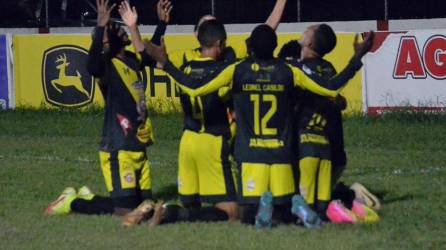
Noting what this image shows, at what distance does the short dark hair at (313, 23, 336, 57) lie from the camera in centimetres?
1117

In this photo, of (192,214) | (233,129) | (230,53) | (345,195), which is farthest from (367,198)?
(230,53)

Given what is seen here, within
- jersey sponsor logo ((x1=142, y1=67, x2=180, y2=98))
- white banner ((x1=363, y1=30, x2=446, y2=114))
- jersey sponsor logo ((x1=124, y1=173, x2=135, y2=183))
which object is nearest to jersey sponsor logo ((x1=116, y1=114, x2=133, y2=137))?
jersey sponsor logo ((x1=124, y1=173, x2=135, y2=183))

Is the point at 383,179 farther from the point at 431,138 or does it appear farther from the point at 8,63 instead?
the point at 8,63

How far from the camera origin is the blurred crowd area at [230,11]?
88.6ft

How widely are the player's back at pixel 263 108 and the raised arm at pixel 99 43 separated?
119 centimetres

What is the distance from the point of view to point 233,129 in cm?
1119

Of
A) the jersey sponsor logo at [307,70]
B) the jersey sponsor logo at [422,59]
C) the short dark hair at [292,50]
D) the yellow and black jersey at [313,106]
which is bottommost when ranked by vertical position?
the jersey sponsor logo at [422,59]

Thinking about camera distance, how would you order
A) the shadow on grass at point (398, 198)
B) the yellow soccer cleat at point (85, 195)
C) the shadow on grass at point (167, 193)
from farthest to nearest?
1. the shadow on grass at point (167, 193)
2. the shadow on grass at point (398, 198)
3. the yellow soccer cleat at point (85, 195)

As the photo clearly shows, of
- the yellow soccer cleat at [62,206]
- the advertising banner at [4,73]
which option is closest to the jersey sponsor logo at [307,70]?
the yellow soccer cleat at [62,206]

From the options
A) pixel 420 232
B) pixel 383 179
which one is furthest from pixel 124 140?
pixel 383 179

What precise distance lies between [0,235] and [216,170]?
189cm

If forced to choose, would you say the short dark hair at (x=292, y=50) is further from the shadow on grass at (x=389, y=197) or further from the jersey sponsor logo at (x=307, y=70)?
the shadow on grass at (x=389, y=197)

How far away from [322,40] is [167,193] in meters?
2.70

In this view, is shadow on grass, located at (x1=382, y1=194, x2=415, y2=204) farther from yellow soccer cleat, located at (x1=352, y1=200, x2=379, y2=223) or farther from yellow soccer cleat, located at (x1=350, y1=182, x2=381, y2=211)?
yellow soccer cleat, located at (x1=352, y1=200, x2=379, y2=223)
